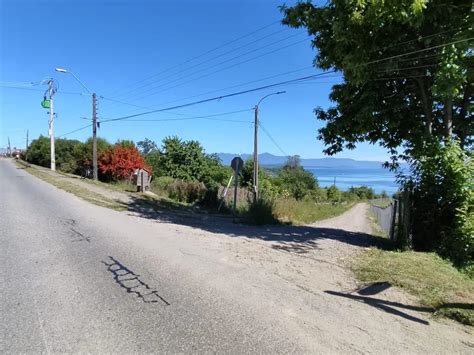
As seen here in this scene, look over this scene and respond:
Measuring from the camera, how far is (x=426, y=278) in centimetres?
709

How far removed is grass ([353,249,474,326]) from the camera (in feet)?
18.7

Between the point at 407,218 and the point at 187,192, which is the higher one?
the point at 407,218

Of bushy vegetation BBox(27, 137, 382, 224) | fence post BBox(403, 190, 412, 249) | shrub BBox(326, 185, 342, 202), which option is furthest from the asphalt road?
shrub BBox(326, 185, 342, 202)

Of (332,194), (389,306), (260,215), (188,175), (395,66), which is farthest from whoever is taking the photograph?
(332,194)

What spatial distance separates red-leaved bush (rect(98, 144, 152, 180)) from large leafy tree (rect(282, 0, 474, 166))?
22908 millimetres

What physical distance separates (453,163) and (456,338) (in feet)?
18.3

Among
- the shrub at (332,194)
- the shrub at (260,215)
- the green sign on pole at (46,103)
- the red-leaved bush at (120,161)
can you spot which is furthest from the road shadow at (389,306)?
the shrub at (332,194)

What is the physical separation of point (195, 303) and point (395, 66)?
723 centimetres

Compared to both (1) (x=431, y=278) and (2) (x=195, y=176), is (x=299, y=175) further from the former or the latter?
(1) (x=431, y=278)

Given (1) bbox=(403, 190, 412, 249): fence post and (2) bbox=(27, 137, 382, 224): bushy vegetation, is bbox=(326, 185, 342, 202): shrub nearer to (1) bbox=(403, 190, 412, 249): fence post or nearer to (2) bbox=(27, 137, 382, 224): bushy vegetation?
(2) bbox=(27, 137, 382, 224): bushy vegetation

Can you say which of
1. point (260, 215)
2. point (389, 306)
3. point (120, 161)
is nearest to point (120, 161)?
point (120, 161)

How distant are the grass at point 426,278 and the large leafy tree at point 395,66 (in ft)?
10.1

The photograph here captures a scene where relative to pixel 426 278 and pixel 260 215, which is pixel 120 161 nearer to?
pixel 260 215

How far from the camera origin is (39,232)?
30.9 ft
